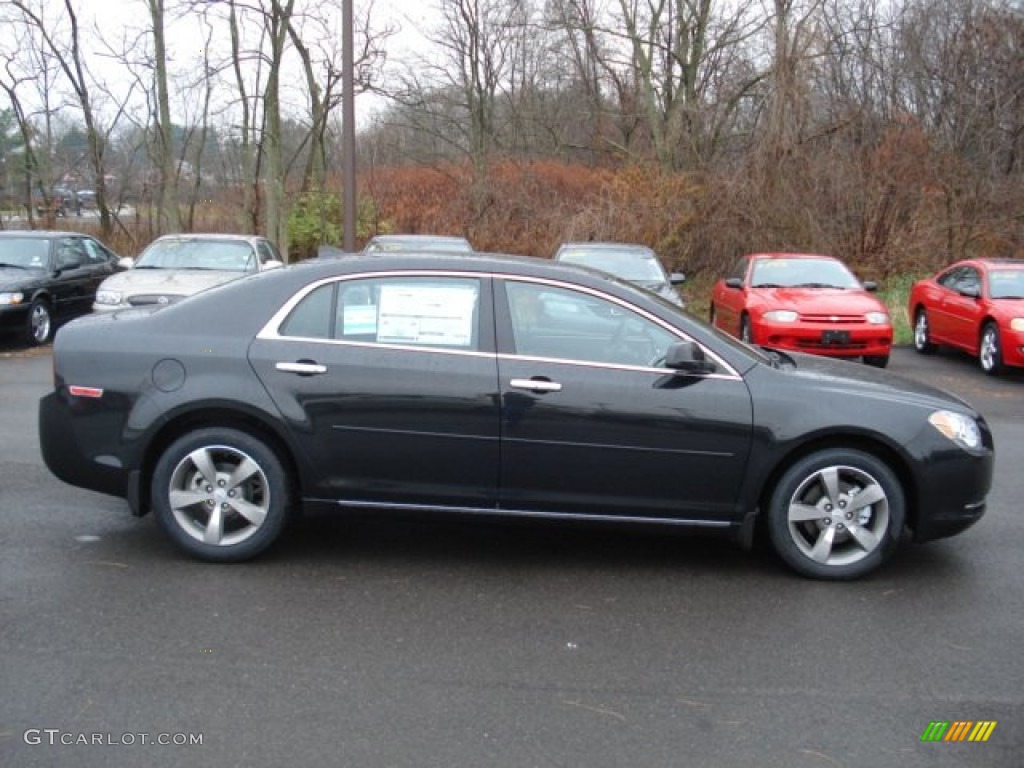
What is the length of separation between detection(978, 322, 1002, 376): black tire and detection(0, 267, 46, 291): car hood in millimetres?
12273

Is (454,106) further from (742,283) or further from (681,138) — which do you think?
(742,283)

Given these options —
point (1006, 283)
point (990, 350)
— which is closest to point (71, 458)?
point (990, 350)

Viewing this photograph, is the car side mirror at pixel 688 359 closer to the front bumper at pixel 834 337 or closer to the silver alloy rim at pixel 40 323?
the front bumper at pixel 834 337

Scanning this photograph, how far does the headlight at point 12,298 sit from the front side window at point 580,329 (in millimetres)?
10023

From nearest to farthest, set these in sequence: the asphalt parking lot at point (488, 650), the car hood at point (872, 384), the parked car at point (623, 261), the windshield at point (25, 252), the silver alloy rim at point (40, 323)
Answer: the asphalt parking lot at point (488, 650) < the car hood at point (872, 384) < the silver alloy rim at point (40, 323) < the parked car at point (623, 261) < the windshield at point (25, 252)

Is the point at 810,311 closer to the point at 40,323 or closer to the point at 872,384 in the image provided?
the point at 872,384

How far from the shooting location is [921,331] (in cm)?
1428

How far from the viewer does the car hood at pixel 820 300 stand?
11625 mm

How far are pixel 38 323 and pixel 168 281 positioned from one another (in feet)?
8.54

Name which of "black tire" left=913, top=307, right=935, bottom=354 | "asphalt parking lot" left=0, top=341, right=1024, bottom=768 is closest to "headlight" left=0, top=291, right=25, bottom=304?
"asphalt parking lot" left=0, top=341, right=1024, bottom=768

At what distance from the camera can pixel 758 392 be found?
469 centimetres

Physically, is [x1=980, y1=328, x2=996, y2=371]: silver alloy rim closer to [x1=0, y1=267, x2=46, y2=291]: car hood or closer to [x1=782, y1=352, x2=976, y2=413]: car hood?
[x1=782, y1=352, x2=976, y2=413]: car hood

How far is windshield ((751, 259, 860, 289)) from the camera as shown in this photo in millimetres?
12867

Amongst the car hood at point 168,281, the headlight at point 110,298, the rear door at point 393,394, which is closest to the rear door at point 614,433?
the rear door at point 393,394
